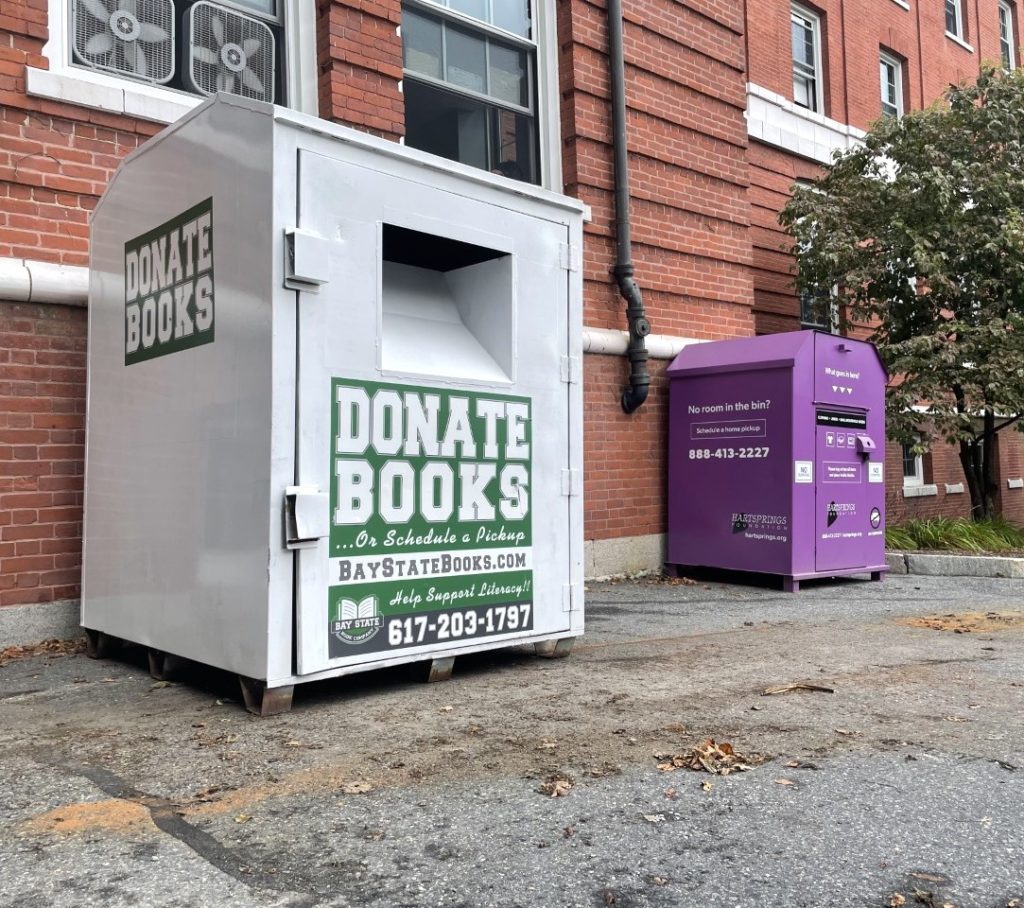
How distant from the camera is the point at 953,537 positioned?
1145cm

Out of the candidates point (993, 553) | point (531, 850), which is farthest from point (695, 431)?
point (531, 850)

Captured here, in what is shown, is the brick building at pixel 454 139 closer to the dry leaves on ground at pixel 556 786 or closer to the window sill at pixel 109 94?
the window sill at pixel 109 94

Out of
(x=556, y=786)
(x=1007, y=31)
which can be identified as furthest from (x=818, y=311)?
(x=1007, y=31)

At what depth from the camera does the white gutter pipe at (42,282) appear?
580 centimetres

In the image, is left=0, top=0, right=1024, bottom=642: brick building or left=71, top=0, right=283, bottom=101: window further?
left=71, top=0, right=283, bottom=101: window

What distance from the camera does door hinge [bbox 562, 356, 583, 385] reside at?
5477 mm

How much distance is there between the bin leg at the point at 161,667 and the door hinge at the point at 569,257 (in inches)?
118

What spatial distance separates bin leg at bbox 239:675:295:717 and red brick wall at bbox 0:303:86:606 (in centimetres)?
230

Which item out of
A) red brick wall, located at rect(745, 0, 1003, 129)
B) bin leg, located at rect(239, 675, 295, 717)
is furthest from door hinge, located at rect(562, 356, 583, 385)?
red brick wall, located at rect(745, 0, 1003, 129)

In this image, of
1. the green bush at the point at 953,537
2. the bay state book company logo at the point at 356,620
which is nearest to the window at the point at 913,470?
the green bush at the point at 953,537

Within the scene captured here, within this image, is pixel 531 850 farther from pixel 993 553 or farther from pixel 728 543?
pixel 993 553

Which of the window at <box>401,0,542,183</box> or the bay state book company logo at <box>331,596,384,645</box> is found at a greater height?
the window at <box>401,0,542,183</box>

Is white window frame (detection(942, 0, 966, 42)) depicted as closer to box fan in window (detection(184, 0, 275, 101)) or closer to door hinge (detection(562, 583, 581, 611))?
box fan in window (detection(184, 0, 275, 101))

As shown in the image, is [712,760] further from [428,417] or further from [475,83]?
[475,83]
